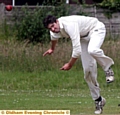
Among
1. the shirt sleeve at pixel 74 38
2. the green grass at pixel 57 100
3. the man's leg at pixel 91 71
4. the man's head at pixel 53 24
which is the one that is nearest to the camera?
the shirt sleeve at pixel 74 38

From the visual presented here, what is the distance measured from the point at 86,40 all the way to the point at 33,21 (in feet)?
50.5

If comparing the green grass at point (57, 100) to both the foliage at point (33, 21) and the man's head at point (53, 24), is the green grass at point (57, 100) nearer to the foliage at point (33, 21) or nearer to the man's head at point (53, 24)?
the man's head at point (53, 24)

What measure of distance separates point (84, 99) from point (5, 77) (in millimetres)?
5526

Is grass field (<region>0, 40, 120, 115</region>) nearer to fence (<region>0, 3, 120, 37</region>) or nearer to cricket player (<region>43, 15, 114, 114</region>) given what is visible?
fence (<region>0, 3, 120, 37</region>)

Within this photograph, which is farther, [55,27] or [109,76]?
[109,76]

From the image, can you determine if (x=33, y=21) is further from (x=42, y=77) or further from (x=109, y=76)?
(x=109, y=76)

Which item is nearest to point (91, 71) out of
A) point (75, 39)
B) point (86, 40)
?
point (86, 40)

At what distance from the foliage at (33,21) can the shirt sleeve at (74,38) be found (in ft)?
51.1

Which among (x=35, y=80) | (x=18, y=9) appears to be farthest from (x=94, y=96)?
(x=18, y=9)

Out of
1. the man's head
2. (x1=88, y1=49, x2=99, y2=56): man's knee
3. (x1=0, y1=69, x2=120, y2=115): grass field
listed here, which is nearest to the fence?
(x1=0, y1=69, x2=120, y2=115): grass field

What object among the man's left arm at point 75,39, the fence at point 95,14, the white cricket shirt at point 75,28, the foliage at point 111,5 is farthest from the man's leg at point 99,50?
the foliage at point 111,5

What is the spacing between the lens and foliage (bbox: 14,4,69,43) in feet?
88.8

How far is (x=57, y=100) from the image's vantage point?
52.7ft

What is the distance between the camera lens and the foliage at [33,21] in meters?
27.1
